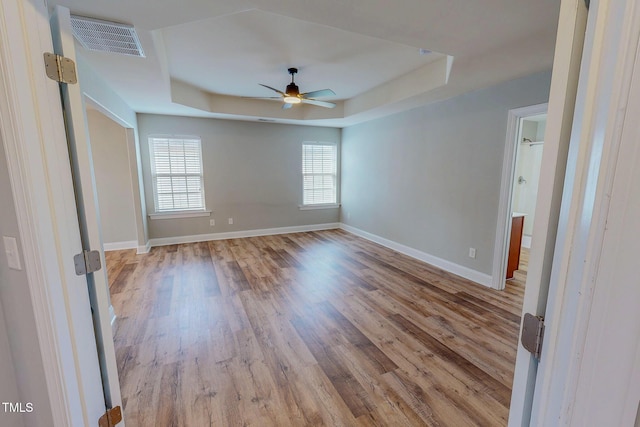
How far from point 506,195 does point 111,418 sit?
371 cm

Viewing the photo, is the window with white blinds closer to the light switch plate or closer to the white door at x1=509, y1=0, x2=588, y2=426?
the light switch plate

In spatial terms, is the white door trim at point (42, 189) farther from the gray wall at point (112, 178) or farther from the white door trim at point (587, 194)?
Result: the gray wall at point (112, 178)

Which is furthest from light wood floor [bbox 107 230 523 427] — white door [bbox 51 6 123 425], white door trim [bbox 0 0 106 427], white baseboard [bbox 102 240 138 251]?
white baseboard [bbox 102 240 138 251]

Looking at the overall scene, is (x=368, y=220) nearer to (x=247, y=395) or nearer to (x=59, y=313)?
(x=247, y=395)

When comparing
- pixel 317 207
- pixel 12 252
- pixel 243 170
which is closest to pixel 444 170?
pixel 317 207

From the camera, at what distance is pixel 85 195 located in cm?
108

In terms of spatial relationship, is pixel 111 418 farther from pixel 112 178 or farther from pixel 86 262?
pixel 112 178

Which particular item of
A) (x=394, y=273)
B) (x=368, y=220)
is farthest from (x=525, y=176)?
(x=394, y=273)

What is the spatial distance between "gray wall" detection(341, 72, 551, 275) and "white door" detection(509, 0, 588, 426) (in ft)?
9.02

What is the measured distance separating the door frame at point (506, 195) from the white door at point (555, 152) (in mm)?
2799

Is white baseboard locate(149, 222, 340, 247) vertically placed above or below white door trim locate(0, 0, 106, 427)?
below

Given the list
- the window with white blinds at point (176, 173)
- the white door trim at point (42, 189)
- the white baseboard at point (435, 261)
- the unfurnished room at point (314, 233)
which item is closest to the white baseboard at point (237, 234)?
the unfurnished room at point (314, 233)

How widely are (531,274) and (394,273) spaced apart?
3.14 metres

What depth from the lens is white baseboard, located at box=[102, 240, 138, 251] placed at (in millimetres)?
4719
